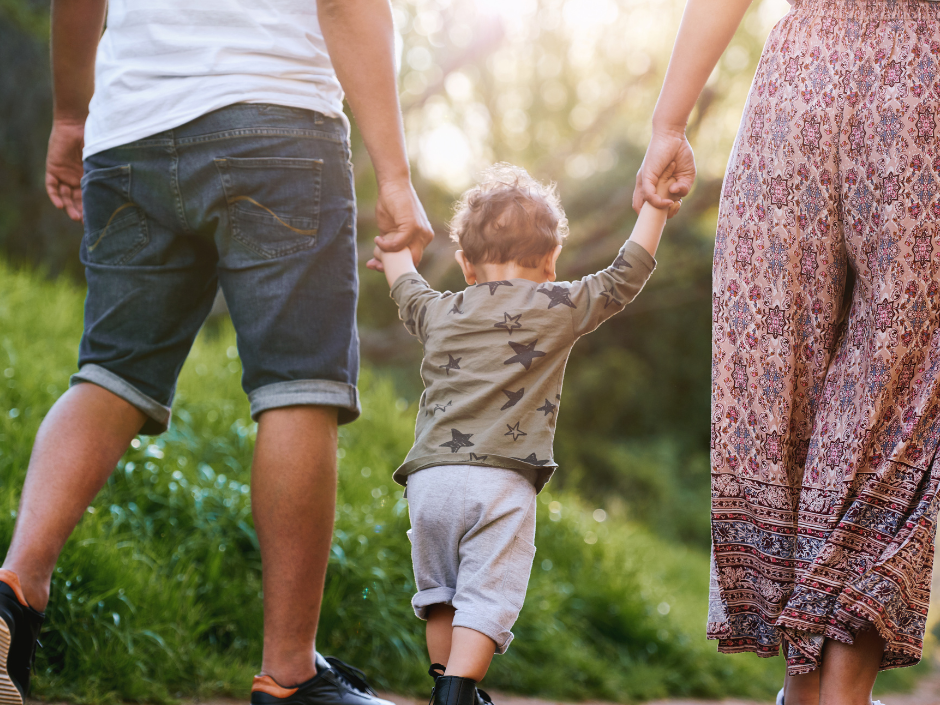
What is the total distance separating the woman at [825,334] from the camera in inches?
65.9

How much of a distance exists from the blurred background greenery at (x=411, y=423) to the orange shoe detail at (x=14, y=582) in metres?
0.58

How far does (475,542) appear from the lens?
175 centimetres

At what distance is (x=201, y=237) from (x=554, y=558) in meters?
2.82

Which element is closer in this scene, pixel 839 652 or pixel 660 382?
pixel 839 652

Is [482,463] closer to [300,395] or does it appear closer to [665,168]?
[300,395]

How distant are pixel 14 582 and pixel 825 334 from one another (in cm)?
168

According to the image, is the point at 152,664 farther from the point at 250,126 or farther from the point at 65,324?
the point at 65,324

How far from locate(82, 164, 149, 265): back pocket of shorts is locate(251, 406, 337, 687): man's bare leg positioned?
1.60 ft

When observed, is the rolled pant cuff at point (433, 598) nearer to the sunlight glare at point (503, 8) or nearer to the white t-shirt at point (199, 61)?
the white t-shirt at point (199, 61)

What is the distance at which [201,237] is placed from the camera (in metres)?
1.99

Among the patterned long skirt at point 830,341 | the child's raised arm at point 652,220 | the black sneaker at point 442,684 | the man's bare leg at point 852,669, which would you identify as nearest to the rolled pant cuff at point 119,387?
the black sneaker at point 442,684

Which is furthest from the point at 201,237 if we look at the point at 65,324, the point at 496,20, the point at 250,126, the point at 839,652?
the point at 496,20

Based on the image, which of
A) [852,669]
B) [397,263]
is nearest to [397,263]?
[397,263]

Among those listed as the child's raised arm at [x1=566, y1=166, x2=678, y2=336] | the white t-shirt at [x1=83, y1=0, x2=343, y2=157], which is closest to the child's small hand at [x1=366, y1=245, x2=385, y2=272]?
the white t-shirt at [x1=83, y1=0, x2=343, y2=157]
